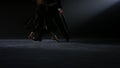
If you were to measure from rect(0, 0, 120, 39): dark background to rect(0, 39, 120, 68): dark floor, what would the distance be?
5.09 m

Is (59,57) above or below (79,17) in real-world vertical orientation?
above

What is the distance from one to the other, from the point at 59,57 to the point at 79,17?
773cm

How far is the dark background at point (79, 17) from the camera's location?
17.0 metres

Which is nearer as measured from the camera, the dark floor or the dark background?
the dark floor

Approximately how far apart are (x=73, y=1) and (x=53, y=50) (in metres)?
6.36

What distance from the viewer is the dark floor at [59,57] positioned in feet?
27.0

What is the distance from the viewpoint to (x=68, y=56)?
384 inches

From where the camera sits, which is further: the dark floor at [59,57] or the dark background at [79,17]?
the dark background at [79,17]

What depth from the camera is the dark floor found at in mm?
8219

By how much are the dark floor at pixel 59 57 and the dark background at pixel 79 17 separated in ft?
16.7

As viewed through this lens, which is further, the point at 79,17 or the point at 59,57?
the point at 79,17

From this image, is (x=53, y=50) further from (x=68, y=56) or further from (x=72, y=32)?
(x=72, y=32)

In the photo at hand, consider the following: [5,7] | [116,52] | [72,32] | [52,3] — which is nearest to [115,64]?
[116,52]

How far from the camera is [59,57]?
31.3 ft
